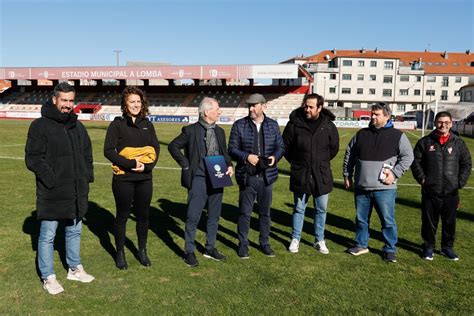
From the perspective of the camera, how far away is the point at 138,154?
4.13 meters

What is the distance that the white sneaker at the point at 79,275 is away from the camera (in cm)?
406

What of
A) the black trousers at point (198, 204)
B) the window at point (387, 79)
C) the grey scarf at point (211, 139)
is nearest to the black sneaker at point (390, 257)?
the black trousers at point (198, 204)

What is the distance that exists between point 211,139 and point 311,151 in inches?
45.9

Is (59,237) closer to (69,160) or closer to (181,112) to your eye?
(69,160)

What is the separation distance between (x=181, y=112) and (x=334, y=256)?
45.7 meters

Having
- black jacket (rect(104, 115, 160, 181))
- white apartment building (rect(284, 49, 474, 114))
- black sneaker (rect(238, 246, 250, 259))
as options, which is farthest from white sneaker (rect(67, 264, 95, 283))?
white apartment building (rect(284, 49, 474, 114))

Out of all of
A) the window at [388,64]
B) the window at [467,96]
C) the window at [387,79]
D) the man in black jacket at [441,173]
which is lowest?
the man in black jacket at [441,173]

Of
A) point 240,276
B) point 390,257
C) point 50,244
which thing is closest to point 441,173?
point 390,257

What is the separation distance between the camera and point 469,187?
30.7ft

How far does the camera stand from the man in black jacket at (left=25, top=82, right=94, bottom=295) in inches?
138

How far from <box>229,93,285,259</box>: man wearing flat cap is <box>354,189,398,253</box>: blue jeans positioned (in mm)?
1102

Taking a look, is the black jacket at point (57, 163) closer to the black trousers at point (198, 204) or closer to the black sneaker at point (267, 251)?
the black trousers at point (198, 204)

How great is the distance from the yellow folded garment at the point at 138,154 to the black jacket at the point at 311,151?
1653 millimetres

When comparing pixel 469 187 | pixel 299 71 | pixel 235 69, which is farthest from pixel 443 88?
pixel 469 187
